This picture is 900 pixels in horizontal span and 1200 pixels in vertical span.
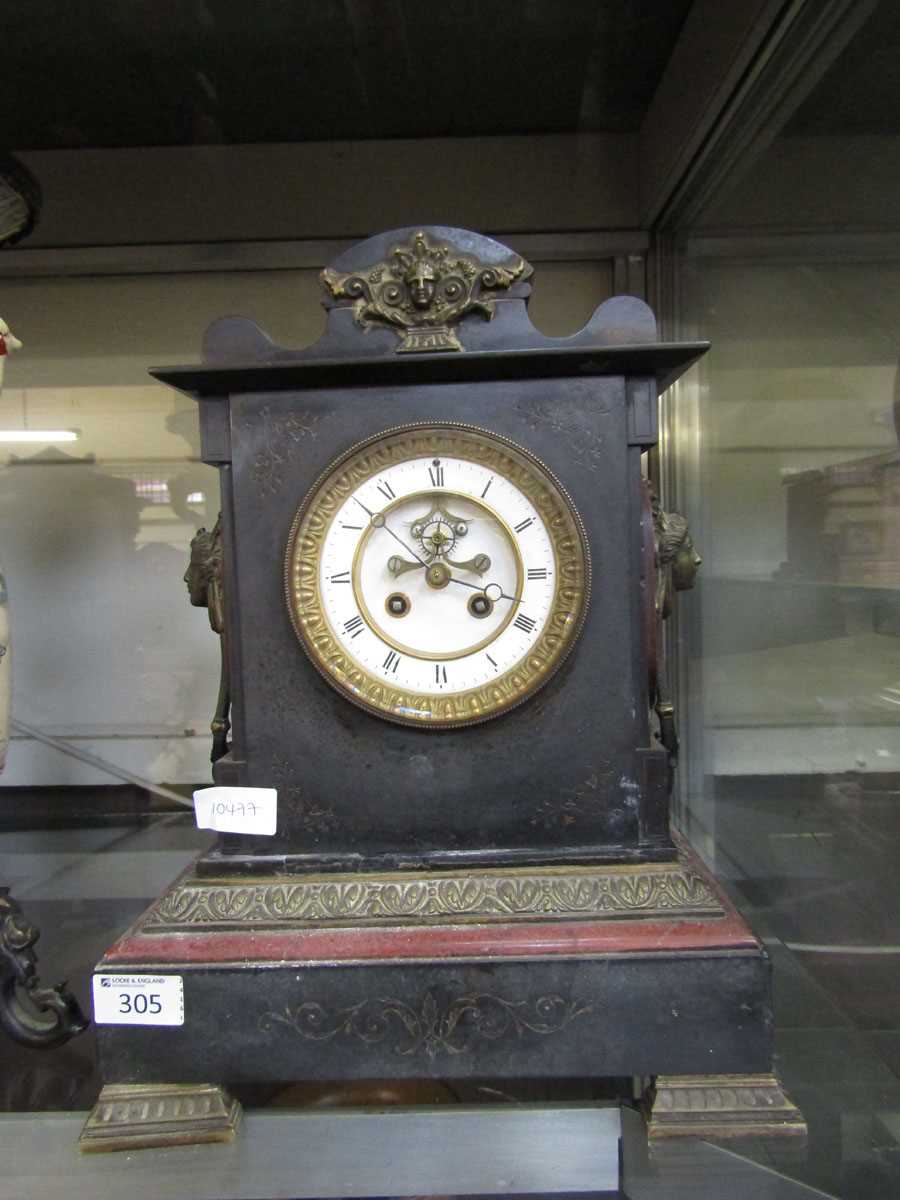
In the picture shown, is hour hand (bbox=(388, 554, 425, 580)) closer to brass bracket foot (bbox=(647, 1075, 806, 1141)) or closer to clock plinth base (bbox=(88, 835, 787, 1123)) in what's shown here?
clock plinth base (bbox=(88, 835, 787, 1123))

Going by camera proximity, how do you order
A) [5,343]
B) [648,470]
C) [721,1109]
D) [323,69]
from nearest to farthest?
[721,1109] < [5,343] < [323,69] < [648,470]

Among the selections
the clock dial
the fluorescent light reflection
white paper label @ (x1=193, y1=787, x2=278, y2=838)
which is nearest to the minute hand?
the clock dial

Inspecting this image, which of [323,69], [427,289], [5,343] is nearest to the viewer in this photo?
[427,289]

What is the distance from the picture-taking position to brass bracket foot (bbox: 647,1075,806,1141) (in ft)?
2.51

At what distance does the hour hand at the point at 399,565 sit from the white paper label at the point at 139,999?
43cm

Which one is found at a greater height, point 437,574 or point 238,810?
point 437,574

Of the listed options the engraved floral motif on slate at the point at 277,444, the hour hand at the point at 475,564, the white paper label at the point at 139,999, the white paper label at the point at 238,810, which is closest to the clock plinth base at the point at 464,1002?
the white paper label at the point at 139,999

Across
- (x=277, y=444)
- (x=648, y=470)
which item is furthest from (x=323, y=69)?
(x=648, y=470)

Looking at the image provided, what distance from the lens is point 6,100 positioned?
120cm

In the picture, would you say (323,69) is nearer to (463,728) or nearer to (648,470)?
(648,470)

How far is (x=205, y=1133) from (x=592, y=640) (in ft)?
1.93

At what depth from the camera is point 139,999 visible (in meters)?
0.79

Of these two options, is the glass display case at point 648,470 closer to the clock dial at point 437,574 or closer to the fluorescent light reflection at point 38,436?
the fluorescent light reflection at point 38,436

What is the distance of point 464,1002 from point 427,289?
689mm
